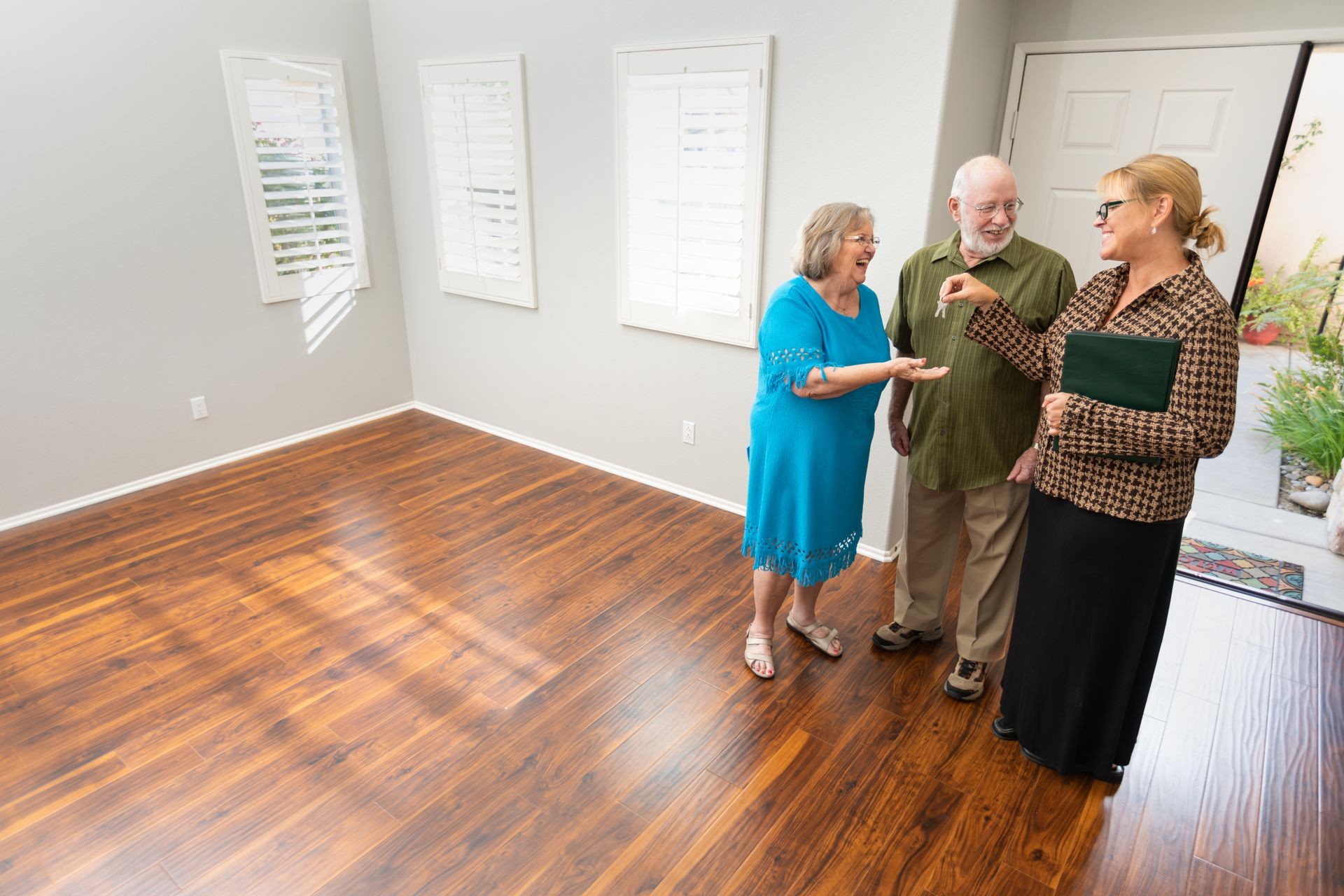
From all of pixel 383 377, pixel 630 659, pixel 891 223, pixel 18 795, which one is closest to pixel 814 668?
pixel 630 659

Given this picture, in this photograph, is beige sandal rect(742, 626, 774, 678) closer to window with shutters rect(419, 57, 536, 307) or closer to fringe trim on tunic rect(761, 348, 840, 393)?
fringe trim on tunic rect(761, 348, 840, 393)

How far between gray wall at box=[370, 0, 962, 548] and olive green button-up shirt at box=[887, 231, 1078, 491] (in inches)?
27.6

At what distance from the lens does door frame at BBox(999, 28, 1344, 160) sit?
2674 millimetres

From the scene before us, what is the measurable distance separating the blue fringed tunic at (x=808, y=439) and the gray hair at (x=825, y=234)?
0.17ft

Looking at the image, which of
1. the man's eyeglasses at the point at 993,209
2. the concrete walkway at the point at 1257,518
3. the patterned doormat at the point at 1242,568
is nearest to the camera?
the man's eyeglasses at the point at 993,209

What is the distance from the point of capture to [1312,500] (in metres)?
3.63

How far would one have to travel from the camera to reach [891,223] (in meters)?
2.90

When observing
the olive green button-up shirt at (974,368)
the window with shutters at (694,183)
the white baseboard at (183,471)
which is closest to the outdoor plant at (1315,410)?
the olive green button-up shirt at (974,368)

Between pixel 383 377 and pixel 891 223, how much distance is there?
3314mm

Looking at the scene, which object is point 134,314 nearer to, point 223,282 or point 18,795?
point 223,282

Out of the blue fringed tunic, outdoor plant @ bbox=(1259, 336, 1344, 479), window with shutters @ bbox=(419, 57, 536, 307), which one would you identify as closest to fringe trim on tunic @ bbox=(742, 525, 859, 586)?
the blue fringed tunic

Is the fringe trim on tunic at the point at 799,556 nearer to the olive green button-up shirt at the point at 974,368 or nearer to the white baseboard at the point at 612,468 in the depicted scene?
the olive green button-up shirt at the point at 974,368

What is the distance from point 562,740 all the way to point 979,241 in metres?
1.80

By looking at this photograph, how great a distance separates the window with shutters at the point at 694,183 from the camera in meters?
3.13
